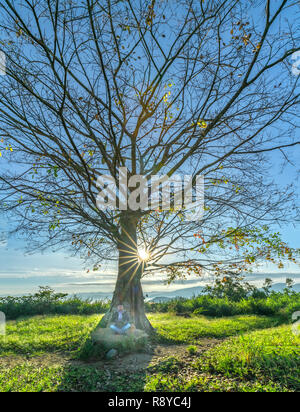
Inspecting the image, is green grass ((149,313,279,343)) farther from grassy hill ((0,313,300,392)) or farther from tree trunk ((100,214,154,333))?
tree trunk ((100,214,154,333))

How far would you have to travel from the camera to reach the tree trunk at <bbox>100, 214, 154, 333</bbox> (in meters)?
8.98

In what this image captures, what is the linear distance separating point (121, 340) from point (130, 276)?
245 centimetres

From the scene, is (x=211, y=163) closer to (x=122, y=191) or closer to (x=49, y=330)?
(x=122, y=191)


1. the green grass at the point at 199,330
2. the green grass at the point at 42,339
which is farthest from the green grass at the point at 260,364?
the green grass at the point at 42,339

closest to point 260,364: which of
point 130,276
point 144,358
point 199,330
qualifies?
point 144,358

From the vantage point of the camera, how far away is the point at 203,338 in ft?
30.1

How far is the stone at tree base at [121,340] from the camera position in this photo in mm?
6910

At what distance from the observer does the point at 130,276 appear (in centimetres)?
920

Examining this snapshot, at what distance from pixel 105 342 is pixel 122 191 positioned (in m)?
4.72

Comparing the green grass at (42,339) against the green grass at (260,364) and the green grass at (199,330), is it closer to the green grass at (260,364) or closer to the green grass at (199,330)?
the green grass at (199,330)

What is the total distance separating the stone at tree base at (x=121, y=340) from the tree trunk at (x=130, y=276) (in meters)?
1.37

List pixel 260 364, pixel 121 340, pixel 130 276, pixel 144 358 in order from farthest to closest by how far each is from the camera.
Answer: pixel 130 276 → pixel 121 340 → pixel 144 358 → pixel 260 364

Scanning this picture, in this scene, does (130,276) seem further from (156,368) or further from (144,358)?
(156,368)

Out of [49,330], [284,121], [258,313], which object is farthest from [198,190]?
[258,313]
